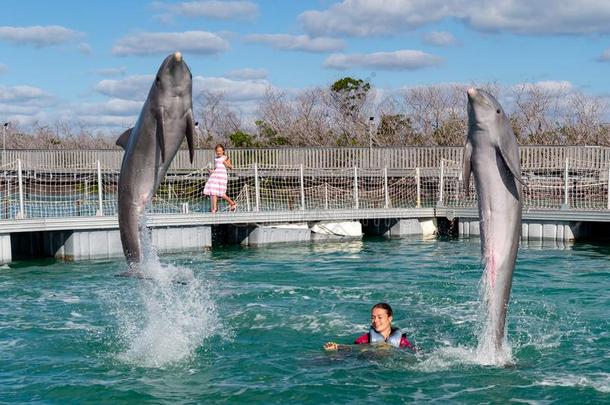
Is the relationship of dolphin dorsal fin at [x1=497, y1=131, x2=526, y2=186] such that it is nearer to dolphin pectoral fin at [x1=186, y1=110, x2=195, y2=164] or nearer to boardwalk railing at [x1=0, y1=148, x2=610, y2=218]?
dolphin pectoral fin at [x1=186, y1=110, x2=195, y2=164]

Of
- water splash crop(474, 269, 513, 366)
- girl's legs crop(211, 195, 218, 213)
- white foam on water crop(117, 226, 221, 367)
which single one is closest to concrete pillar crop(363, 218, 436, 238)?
girl's legs crop(211, 195, 218, 213)

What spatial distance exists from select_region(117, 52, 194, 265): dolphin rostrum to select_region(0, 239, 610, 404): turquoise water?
3.55 ft

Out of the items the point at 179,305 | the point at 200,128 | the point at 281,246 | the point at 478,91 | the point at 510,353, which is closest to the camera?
the point at 478,91

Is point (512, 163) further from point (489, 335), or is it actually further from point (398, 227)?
point (398, 227)

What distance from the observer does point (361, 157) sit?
41906mm

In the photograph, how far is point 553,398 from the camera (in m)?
8.90

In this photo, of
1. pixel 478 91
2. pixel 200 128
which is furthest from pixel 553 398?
pixel 200 128

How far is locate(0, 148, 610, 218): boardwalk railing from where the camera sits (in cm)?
2484

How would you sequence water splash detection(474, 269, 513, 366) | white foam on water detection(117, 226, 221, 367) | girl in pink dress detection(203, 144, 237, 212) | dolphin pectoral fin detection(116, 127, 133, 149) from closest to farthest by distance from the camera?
dolphin pectoral fin detection(116, 127, 133, 149)
water splash detection(474, 269, 513, 366)
white foam on water detection(117, 226, 221, 367)
girl in pink dress detection(203, 144, 237, 212)

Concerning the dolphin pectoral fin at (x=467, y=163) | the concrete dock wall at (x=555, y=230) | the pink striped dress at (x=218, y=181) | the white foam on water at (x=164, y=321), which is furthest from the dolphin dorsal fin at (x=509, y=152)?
the concrete dock wall at (x=555, y=230)

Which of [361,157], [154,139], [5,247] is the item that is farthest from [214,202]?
[361,157]

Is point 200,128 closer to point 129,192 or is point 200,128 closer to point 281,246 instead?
point 281,246

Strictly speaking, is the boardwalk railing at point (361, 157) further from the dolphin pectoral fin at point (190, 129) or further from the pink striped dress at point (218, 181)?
the dolphin pectoral fin at point (190, 129)

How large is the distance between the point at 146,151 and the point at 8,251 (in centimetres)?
1228
